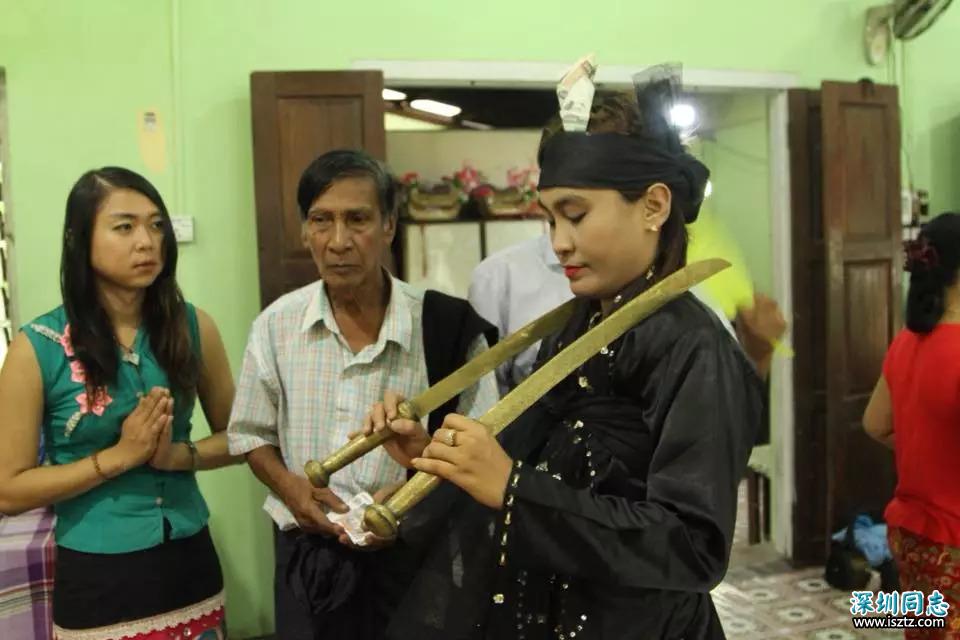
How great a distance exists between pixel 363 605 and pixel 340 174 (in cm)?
74

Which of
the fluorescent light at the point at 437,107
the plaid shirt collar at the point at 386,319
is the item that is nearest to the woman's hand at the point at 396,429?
the plaid shirt collar at the point at 386,319

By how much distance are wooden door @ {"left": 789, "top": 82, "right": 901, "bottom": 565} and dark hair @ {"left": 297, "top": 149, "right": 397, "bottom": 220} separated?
243 cm

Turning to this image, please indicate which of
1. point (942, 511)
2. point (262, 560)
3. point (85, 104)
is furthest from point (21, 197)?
point (942, 511)

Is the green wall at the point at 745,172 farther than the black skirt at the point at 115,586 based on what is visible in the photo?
Yes

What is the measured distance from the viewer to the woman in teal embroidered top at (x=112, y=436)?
1353 mm

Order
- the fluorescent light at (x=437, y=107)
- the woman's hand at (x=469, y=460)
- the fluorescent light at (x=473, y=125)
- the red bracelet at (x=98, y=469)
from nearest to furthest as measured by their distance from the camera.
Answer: the woman's hand at (x=469, y=460), the red bracelet at (x=98, y=469), the fluorescent light at (x=437, y=107), the fluorescent light at (x=473, y=125)

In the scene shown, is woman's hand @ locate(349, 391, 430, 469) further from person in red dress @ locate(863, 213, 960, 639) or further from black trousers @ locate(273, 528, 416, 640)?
person in red dress @ locate(863, 213, 960, 639)

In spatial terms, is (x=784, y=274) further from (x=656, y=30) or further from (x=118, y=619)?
(x=118, y=619)

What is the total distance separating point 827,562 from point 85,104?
11.1 feet

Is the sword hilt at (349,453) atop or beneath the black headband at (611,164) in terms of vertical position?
beneath

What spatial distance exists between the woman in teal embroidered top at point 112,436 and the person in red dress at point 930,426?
155 cm

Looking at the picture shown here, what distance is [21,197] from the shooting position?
2629mm

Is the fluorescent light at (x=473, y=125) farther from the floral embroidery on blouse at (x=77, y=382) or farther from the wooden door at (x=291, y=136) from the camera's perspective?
the floral embroidery on blouse at (x=77, y=382)

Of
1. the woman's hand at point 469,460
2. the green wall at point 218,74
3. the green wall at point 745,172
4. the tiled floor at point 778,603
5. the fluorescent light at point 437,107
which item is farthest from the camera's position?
the fluorescent light at point 437,107
